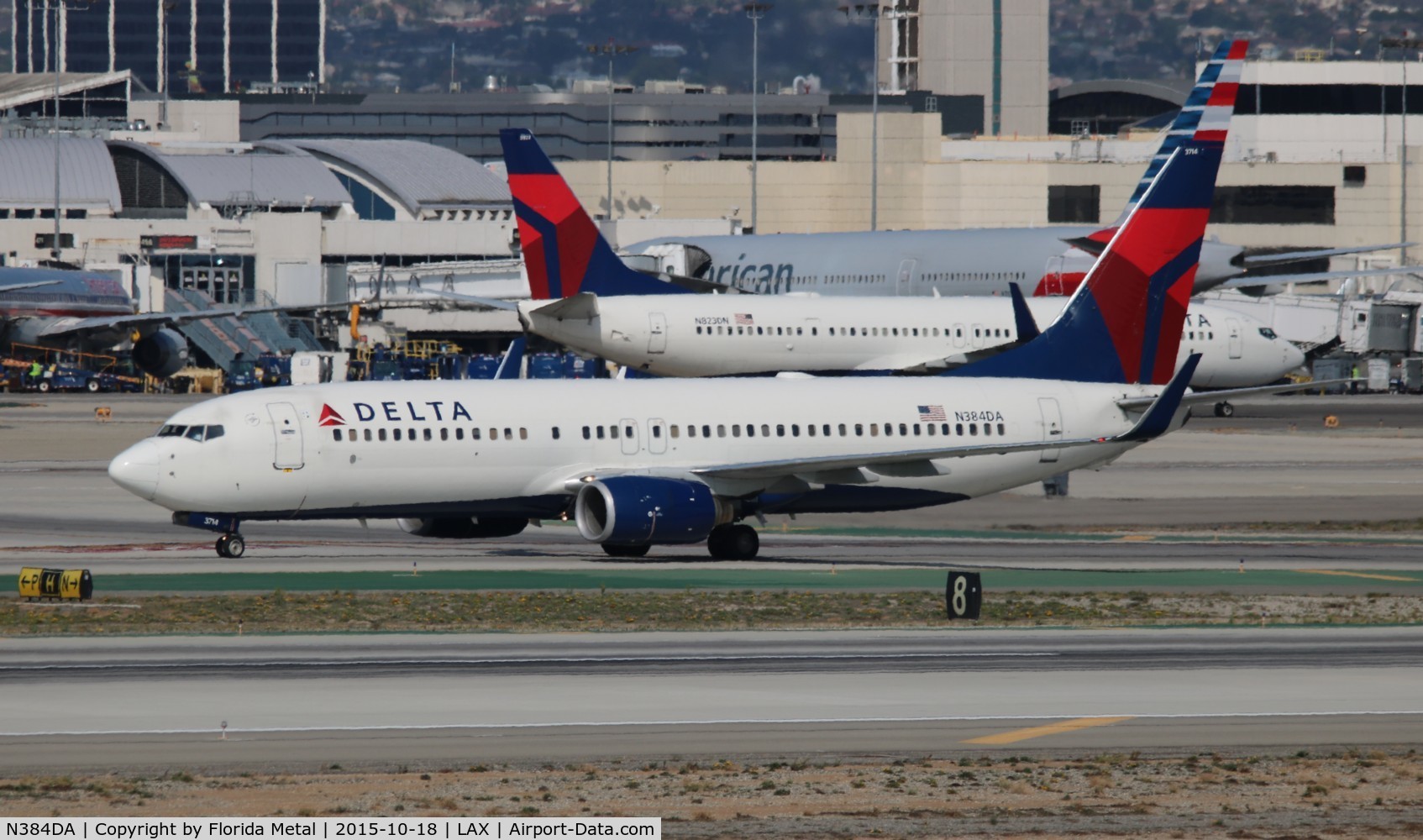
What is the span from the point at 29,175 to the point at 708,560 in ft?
412

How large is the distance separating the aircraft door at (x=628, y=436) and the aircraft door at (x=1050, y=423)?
30.4 feet

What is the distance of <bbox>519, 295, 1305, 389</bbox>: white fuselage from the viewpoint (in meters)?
67.2

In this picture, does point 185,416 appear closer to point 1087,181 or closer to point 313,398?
point 313,398

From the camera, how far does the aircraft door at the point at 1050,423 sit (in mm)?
45000

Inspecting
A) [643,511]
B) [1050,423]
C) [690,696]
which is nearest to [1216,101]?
[1050,423]

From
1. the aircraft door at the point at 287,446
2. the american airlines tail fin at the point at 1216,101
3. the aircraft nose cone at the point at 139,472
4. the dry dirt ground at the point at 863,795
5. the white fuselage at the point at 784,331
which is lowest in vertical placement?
the dry dirt ground at the point at 863,795

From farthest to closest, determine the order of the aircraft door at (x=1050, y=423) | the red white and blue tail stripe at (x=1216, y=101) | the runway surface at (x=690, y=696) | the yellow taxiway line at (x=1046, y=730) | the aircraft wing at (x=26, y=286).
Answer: the aircraft wing at (x=26, y=286)
the red white and blue tail stripe at (x=1216, y=101)
the aircraft door at (x=1050, y=423)
the yellow taxiway line at (x=1046, y=730)
the runway surface at (x=690, y=696)

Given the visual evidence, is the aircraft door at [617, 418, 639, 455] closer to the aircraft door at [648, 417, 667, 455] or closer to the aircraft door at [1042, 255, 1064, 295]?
the aircraft door at [648, 417, 667, 455]

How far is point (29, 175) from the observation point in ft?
509

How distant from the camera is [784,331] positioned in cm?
7025

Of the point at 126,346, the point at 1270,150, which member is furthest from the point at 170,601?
the point at 1270,150

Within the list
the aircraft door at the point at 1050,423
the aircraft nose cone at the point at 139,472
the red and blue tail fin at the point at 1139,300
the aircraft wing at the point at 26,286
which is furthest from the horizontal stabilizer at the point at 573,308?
the aircraft wing at the point at 26,286

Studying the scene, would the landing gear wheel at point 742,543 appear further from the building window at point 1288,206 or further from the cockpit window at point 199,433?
the building window at point 1288,206

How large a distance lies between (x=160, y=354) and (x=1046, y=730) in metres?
88.6
